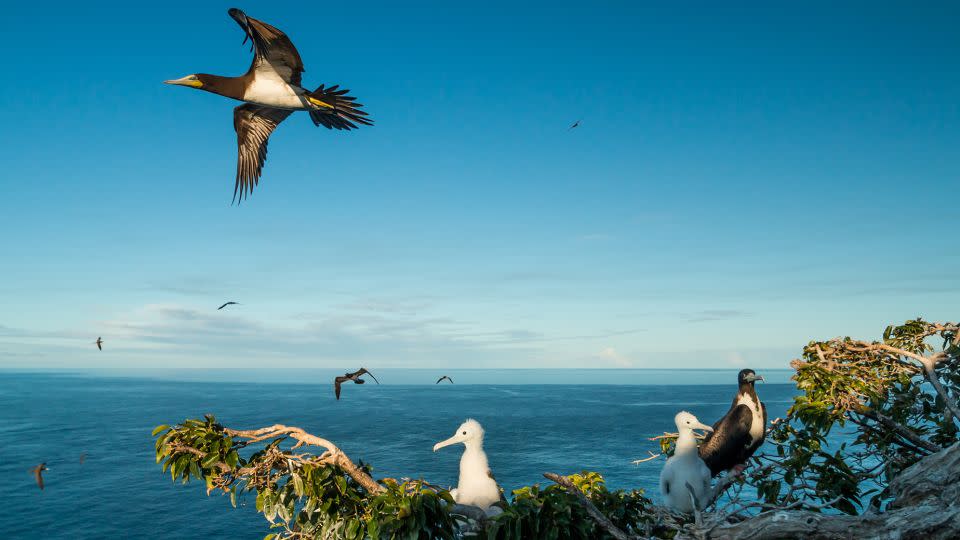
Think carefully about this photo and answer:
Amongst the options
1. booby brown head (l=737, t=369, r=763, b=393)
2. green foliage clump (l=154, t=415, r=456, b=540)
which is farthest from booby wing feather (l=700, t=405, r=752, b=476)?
green foliage clump (l=154, t=415, r=456, b=540)

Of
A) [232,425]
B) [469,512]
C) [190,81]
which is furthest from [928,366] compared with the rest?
[232,425]

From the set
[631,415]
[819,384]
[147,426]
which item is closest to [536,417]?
[631,415]

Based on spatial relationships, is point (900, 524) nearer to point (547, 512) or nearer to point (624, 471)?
point (547, 512)

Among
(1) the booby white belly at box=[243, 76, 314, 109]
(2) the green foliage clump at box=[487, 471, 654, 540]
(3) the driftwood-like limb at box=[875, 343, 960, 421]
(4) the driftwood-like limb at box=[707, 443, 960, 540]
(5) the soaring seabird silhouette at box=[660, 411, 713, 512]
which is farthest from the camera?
(3) the driftwood-like limb at box=[875, 343, 960, 421]

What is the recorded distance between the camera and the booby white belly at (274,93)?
19.3 ft

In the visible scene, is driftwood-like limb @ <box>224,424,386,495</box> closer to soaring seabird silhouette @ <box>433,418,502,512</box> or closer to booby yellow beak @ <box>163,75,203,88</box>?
soaring seabird silhouette @ <box>433,418,502,512</box>

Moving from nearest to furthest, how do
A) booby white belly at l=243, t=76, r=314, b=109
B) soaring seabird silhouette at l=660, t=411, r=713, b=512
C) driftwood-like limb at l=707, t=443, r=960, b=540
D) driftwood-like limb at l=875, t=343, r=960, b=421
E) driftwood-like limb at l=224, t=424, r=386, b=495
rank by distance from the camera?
1. driftwood-like limb at l=707, t=443, r=960, b=540
2. driftwood-like limb at l=224, t=424, r=386, b=495
3. booby white belly at l=243, t=76, r=314, b=109
4. soaring seabird silhouette at l=660, t=411, r=713, b=512
5. driftwood-like limb at l=875, t=343, r=960, b=421

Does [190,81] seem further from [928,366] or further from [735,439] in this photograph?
[928,366]

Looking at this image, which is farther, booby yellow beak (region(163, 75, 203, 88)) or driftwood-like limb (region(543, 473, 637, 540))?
booby yellow beak (region(163, 75, 203, 88))

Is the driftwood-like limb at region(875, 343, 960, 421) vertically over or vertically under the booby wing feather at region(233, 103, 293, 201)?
under

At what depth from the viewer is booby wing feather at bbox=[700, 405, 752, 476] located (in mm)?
8047

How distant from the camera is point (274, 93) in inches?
233

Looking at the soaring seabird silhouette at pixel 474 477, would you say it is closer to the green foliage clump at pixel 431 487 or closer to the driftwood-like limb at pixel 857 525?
the green foliage clump at pixel 431 487

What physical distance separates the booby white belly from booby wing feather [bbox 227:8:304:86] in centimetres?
7
